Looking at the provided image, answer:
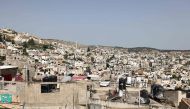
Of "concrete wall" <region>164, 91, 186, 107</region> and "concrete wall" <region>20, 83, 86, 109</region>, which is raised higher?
"concrete wall" <region>20, 83, 86, 109</region>

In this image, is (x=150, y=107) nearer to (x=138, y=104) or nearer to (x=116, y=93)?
(x=138, y=104)

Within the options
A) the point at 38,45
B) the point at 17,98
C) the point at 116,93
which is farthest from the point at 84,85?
the point at 38,45

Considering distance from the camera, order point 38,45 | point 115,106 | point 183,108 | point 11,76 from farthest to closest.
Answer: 1. point 38,45
2. point 183,108
3. point 11,76
4. point 115,106

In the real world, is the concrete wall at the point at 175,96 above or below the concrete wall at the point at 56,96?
below

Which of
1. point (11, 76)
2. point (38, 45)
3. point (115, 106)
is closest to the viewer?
point (115, 106)

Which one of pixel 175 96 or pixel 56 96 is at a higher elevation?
pixel 56 96

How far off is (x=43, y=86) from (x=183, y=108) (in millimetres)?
7741

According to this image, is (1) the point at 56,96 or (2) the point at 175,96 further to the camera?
(2) the point at 175,96

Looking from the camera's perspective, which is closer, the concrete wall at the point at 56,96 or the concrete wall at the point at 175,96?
the concrete wall at the point at 56,96

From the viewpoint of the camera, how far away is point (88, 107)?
53.8 feet

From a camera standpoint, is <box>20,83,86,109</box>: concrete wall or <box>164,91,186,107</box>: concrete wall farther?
<box>164,91,186,107</box>: concrete wall

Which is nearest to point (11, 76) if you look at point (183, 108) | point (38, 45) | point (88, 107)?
point (88, 107)

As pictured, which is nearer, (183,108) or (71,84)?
(71,84)

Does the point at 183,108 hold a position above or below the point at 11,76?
below
